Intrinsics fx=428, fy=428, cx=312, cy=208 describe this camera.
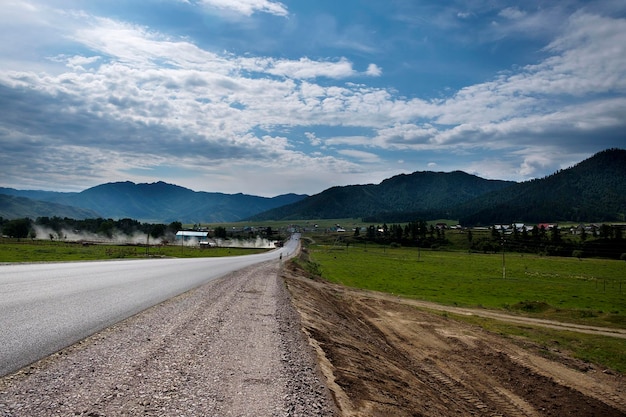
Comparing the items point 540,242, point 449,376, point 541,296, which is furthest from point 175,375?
point 540,242

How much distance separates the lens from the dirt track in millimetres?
11202

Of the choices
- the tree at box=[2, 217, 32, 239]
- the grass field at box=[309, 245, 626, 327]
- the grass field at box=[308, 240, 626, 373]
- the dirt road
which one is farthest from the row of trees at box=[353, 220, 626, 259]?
the tree at box=[2, 217, 32, 239]

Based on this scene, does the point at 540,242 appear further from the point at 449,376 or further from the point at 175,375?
the point at 175,375

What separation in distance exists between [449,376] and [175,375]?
13959 mm

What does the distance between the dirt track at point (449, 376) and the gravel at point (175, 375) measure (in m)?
1.05

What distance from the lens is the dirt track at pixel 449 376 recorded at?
11.2 meters

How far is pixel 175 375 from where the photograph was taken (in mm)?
8742

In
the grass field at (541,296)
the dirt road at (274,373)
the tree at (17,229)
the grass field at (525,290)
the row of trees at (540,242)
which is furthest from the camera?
the tree at (17,229)

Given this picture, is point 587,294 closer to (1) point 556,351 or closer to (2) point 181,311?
(1) point 556,351

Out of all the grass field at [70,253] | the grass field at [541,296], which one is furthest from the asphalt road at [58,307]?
the grass field at [70,253]

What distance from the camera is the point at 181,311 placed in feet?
53.7

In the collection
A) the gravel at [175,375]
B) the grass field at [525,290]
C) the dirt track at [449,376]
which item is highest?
the gravel at [175,375]

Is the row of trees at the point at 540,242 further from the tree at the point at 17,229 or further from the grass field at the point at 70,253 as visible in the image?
the tree at the point at 17,229

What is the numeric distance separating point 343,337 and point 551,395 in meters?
8.77
